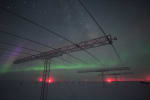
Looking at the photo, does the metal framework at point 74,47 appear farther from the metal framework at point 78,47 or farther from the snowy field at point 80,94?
the snowy field at point 80,94

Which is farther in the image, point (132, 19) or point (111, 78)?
point (111, 78)

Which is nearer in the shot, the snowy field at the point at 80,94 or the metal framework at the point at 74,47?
the metal framework at the point at 74,47

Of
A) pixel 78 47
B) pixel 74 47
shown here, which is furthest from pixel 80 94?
pixel 78 47

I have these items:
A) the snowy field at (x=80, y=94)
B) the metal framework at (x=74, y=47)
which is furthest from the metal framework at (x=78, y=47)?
the snowy field at (x=80, y=94)

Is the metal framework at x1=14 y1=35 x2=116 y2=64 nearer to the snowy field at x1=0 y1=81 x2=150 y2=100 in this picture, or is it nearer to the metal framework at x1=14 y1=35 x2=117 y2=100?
the metal framework at x1=14 y1=35 x2=117 y2=100

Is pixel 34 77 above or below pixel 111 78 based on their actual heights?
above

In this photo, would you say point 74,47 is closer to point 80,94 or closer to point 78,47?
point 78,47

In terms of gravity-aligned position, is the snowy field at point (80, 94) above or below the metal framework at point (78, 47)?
below

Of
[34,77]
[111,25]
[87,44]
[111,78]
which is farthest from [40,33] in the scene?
[111,78]

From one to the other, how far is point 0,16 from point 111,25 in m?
7.55

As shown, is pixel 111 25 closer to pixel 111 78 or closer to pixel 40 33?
pixel 40 33

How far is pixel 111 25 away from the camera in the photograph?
5379mm

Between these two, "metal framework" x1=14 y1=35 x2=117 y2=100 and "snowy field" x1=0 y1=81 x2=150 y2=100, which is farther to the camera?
→ "snowy field" x1=0 y1=81 x2=150 y2=100

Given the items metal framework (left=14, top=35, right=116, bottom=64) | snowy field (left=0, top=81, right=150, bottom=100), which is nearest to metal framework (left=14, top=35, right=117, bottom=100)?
metal framework (left=14, top=35, right=116, bottom=64)
